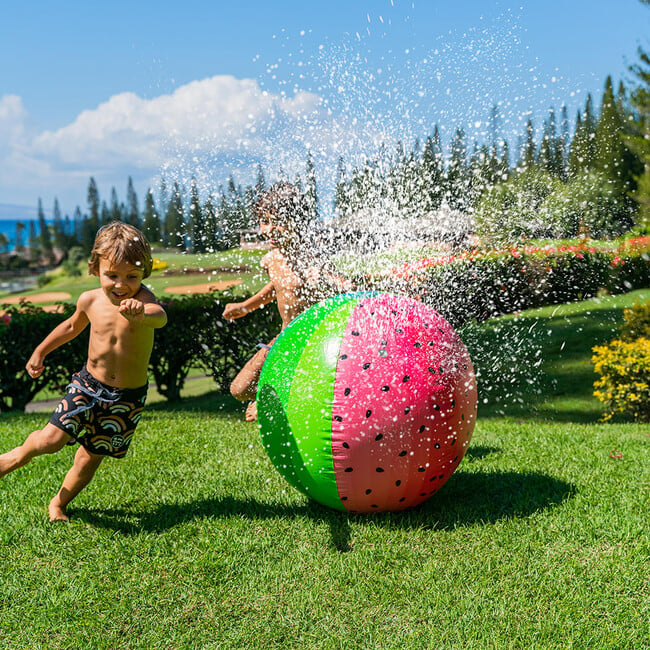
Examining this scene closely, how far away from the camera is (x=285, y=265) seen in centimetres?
464

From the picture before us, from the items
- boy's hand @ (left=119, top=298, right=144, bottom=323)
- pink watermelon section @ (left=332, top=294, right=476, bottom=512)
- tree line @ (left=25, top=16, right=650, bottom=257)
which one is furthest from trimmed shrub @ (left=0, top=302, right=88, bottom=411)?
pink watermelon section @ (left=332, top=294, right=476, bottom=512)

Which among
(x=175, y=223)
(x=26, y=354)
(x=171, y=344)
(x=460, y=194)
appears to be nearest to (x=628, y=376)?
(x=460, y=194)

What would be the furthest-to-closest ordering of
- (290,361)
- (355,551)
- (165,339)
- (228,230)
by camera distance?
1. (165,339)
2. (228,230)
3. (290,361)
4. (355,551)

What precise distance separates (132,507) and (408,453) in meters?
1.95

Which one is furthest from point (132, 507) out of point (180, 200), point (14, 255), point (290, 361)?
point (14, 255)

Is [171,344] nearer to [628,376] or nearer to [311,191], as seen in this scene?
[311,191]

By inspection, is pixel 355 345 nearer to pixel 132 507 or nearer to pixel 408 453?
pixel 408 453

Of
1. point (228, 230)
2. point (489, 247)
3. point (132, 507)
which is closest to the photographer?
point (132, 507)

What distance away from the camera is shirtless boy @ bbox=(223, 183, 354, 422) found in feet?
15.1

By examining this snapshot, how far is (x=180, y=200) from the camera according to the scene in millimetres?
4789

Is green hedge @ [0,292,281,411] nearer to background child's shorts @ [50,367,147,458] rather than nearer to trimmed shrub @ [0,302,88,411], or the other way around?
trimmed shrub @ [0,302,88,411]

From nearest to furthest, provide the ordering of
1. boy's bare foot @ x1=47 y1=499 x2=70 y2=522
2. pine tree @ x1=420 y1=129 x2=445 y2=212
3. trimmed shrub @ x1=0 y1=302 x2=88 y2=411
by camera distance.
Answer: boy's bare foot @ x1=47 y1=499 x2=70 y2=522 → pine tree @ x1=420 y1=129 x2=445 y2=212 → trimmed shrub @ x1=0 y1=302 x2=88 y2=411

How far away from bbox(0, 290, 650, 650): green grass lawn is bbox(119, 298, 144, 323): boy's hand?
1.32 meters

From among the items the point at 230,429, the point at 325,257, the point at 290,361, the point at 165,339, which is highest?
the point at 325,257
